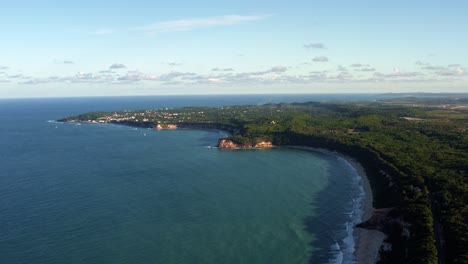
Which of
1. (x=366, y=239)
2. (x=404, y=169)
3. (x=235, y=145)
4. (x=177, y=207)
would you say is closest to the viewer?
(x=366, y=239)

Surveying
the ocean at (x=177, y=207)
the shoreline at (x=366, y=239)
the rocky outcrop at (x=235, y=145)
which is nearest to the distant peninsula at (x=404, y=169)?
the rocky outcrop at (x=235, y=145)

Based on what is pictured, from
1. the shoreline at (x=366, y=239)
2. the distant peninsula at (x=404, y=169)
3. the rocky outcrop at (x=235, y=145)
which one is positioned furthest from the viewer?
the rocky outcrop at (x=235, y=145)

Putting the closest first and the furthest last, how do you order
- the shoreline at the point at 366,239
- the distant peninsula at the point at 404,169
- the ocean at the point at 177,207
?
the distant peninsula at the point at 404,169
the shoreline at the point at 366,239
the ocean at the point at 177,207

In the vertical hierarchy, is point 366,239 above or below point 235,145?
below

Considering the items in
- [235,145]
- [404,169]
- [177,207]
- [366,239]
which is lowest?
[366,239]

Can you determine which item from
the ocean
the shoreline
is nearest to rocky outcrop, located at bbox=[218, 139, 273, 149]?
the ocean

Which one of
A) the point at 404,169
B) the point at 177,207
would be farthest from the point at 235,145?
the point at 177,207

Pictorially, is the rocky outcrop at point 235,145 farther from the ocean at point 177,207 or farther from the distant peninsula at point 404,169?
the ocean at point 177,207

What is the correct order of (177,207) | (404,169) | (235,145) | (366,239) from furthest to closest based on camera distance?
(235,145), (404,169), (177,207), (366,239)

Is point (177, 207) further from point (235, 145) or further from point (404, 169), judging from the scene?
point (235, 145)
